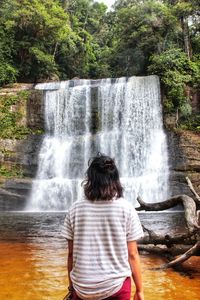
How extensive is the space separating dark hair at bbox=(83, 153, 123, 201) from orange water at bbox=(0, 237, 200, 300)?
335 centimetres

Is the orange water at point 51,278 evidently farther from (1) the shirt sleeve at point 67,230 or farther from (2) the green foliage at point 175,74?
(2) the green foliage at point 175,74

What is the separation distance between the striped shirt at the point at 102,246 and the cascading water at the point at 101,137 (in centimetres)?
1957

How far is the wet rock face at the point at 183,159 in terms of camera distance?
858 inches

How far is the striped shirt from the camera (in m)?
2.44

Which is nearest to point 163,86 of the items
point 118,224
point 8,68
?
point 8,68

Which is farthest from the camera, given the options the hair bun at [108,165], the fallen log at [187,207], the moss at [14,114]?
the moss at [14,114]

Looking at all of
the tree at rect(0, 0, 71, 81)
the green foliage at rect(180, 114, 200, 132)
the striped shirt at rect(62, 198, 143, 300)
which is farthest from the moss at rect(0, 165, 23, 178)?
the striped shirt at rect(62, 198, 143, 300)

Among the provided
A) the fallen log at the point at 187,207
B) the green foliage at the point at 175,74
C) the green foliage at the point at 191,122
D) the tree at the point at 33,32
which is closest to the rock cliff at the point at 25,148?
the green foliage at the point at 191,122

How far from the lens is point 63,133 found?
26.3 metres

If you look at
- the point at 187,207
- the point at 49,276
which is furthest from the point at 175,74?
the point at 49,276

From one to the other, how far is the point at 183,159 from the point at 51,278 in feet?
56.9

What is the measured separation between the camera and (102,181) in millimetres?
2566

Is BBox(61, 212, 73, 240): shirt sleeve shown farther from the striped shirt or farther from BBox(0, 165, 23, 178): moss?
BBox(0, 165, 23, 178): moss

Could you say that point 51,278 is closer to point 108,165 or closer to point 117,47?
point 108,165
